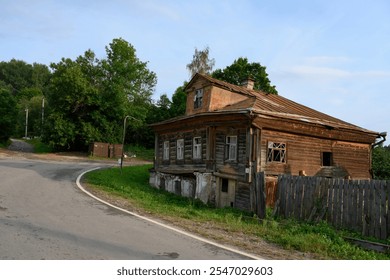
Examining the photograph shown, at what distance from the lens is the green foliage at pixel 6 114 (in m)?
49.5

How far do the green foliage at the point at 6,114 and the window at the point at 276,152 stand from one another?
43.5m

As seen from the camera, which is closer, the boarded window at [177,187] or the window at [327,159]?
the window at [327,159]

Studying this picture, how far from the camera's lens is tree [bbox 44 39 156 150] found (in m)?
44.8

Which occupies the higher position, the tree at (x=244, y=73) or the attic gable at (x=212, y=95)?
the tree at (x=244, y=73)

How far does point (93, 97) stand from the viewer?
46.2 meters

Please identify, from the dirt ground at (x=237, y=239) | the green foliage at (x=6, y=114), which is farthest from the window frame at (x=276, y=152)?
the green foliage at (x=6, y=114)

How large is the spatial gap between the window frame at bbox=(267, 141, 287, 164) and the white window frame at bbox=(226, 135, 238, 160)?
1.69m

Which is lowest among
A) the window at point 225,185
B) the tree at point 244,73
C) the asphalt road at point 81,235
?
the asphalt road at point 81,235

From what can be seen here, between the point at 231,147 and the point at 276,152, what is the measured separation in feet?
7.47

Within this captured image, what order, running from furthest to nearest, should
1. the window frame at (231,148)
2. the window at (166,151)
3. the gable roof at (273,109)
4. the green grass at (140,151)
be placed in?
the green grass at (140,151) < the window at (166,151) < the window frame at (231,148) < the gable roof at (273,109)

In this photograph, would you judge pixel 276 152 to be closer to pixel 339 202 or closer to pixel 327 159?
pixel 327 159

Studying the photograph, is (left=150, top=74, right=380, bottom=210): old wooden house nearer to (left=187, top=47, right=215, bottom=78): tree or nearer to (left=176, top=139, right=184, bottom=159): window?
(left=176, top=139, right=184, bottom=159): window

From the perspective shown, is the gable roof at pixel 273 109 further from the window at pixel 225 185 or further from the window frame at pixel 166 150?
the window frame at pixel 166 150

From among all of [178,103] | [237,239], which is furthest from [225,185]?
[178,103]
